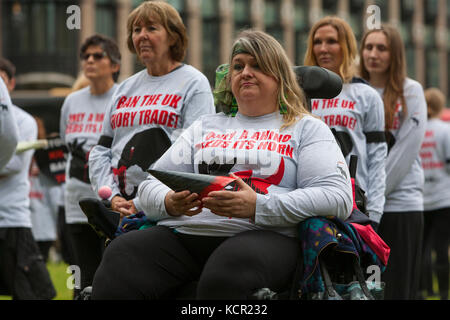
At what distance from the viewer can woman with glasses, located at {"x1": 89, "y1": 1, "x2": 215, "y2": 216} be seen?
15.1 ft

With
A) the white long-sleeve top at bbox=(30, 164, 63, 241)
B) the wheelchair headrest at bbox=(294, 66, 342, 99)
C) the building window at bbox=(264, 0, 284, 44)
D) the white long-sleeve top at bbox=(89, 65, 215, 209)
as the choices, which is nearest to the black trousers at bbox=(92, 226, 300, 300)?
the wheelchair headrest at bbox=(294, 66, 342, 99)

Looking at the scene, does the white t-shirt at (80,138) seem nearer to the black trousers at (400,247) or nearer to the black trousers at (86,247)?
the black trousers at (86,247)

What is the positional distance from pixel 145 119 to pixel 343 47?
1414 mm

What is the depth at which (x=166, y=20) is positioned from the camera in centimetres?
481

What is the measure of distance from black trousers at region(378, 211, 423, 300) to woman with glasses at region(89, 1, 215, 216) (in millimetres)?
1618

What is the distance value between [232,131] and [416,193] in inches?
87.3

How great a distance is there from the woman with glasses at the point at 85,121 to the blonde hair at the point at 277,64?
235 cm

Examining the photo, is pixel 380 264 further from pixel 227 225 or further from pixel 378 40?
pixel 378 40

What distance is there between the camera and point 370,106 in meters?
5.02

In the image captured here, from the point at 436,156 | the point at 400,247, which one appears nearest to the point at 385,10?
the point at 436,156

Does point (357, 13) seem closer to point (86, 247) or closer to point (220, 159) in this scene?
point (86, 247)

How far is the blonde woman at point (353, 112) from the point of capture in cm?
493

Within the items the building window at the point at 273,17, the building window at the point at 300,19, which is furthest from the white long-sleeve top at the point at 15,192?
the building window at the point at 300,19
